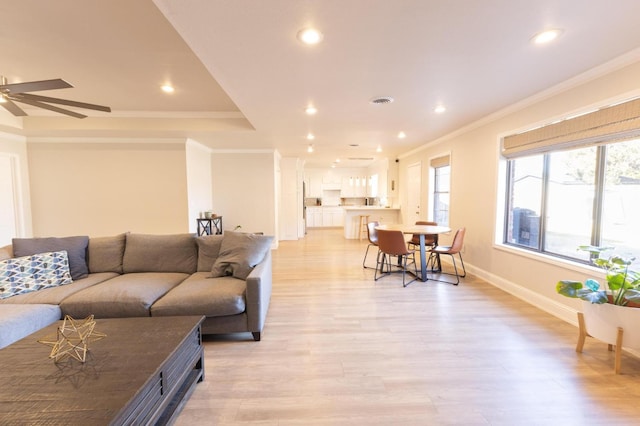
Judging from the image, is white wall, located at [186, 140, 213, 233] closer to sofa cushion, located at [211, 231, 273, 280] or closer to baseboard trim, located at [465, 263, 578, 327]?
sofa cushion, located at [211, 231, 273, 280]

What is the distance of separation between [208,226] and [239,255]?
11.3ft

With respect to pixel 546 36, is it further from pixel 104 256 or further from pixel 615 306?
pixel 104 256

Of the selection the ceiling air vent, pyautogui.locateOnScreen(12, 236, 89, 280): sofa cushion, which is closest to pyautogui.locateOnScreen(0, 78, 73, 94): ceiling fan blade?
pyautogui.locateOnScreen(12, 236, 89, 280): sofa cushion

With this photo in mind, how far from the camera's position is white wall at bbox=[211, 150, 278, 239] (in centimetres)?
639

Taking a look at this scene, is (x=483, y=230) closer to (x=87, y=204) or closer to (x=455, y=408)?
(x=455, y=408)

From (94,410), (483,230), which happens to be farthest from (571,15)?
(94,410)

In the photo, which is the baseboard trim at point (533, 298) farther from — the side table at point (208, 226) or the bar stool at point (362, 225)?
the side table at point (208, 226)

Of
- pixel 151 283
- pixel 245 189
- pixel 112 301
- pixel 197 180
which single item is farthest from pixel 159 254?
pixel 245 189

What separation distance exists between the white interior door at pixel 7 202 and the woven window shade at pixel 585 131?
7966mm

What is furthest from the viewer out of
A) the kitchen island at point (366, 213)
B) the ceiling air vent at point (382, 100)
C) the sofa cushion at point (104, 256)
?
the kitchen island at point (366, 213)

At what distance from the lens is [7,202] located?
182 inches

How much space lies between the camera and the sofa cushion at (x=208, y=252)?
118 inches

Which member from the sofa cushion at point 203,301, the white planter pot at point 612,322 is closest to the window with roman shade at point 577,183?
the white planter pot at point 612,322

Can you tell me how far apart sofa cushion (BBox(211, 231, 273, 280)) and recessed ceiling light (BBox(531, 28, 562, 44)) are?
285 centimetres
